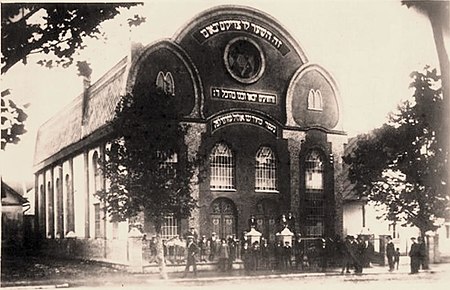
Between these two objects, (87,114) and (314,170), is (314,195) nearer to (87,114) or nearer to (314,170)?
(314,170)

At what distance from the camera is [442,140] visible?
10.0 metres

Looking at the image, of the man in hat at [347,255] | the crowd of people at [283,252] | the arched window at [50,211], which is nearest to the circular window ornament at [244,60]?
the crowd of people at [283,252]

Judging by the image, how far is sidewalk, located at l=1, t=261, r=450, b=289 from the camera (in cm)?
862

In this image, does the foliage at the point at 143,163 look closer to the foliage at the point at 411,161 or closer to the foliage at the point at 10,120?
the foliage at the point at 10,120

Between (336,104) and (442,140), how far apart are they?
1.72m

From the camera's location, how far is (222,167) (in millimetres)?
10555

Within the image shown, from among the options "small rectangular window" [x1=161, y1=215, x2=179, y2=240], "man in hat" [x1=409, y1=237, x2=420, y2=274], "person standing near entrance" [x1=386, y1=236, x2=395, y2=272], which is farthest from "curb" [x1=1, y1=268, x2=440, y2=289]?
"small rectangular window" [x1=161, y1=215, x2=179, y2=240]

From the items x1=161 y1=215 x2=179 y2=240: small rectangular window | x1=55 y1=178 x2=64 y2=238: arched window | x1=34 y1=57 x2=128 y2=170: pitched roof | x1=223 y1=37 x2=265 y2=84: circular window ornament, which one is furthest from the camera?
x1=223 y1=37 x2=265 y2=84: circular window ornament

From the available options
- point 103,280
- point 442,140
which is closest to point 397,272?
point 442,140

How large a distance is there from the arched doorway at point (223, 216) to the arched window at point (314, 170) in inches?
52.0

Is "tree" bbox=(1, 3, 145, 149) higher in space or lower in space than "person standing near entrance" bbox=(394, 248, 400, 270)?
higher

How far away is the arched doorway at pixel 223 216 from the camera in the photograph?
421 inches

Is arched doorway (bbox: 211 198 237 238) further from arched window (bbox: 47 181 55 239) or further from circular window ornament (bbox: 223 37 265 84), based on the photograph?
arched window (bbox: 47 181 55 239)

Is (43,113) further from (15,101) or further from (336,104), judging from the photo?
(336,104)
